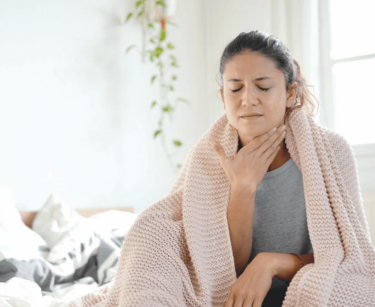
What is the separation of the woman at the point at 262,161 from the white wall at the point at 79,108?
36.0 inches

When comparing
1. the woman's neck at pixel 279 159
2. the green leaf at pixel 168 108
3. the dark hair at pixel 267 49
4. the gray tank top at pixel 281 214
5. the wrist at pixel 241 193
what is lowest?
the gray tank top at pixel 281 214

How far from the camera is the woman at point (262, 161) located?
1.05 metres

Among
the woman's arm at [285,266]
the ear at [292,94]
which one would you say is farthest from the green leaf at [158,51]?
the woman's arm at [285,266]

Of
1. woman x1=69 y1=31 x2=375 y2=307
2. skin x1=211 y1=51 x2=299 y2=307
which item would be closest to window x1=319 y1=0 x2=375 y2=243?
woman x1=69 y1=31 x2=375 y2=307

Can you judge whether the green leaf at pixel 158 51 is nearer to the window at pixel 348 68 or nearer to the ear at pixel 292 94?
the window at pixel 348 68

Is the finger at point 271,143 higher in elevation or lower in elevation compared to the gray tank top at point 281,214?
higher

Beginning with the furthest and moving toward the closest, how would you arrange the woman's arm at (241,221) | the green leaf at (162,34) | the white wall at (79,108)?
the green leaf at (162,34) < the white wall at (79,108) < the woman's arm at (241,221)

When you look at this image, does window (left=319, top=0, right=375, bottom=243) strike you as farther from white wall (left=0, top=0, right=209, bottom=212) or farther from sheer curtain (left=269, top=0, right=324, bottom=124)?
white wall (left=0, top=0, right=209, bottom=212)

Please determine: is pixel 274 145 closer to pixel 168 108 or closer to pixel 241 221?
pixel 241 221

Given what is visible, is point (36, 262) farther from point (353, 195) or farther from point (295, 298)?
point (353, 195)

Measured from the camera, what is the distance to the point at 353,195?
103cm

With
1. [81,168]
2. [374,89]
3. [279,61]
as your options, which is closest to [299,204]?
[279,61]

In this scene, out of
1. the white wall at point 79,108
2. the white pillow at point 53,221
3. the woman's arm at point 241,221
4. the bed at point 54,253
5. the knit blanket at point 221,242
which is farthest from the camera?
the white wall at point 79,108

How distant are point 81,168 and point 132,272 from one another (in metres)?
1.08
